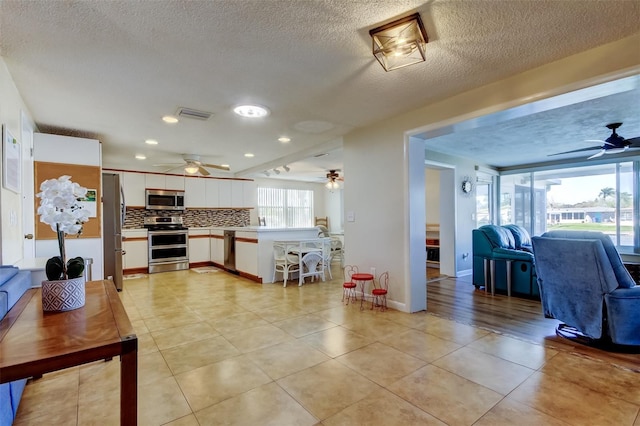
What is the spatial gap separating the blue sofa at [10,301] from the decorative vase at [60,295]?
146 mm

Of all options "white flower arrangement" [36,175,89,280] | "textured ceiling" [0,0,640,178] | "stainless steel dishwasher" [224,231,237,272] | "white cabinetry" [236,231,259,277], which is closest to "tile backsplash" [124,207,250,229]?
"stainless steel dishwasher" [224,231,237,272]

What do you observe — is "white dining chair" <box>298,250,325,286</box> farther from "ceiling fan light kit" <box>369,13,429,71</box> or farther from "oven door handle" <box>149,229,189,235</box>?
"ceiling fan light kit" <box>369,13,429,71</box>

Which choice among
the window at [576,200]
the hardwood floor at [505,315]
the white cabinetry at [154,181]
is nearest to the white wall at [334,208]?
the window at [576,200]

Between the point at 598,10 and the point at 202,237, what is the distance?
23.1ft

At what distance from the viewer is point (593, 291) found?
8.51 ft

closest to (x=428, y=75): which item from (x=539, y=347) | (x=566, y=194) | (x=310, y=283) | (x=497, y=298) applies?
(x=539, y=347)

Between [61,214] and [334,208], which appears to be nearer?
[61,214]

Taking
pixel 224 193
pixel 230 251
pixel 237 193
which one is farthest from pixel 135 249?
pixel 237 193

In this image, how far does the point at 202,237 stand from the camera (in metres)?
7.09

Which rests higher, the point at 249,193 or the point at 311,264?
the point at 249,193

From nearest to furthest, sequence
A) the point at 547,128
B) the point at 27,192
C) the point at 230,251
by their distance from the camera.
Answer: the point at 27,192 → the point at 547,128 → the point at 230,251

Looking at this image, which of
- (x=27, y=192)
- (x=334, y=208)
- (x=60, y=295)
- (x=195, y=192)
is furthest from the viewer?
(x=334, y=208)

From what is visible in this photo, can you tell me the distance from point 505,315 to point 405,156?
214 centimetres

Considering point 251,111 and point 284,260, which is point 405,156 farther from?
point 284,260
